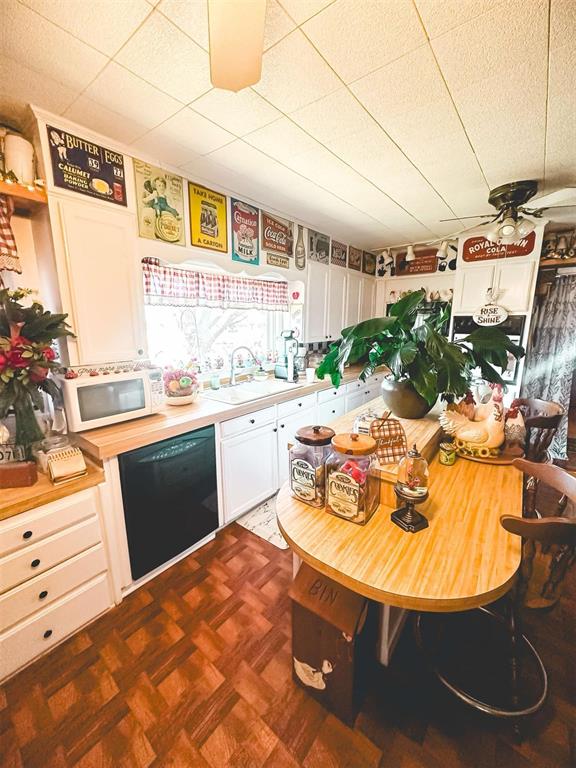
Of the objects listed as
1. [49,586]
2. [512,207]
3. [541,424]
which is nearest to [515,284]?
[512,207]

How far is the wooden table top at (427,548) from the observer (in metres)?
0.76

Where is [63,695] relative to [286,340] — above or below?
below

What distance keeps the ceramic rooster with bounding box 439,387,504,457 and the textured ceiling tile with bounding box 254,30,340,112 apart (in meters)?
1.60

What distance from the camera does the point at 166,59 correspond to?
46.9 inches

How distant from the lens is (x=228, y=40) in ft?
2.41

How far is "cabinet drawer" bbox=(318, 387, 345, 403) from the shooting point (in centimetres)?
306

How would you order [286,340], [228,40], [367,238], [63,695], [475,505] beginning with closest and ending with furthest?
[228,40] → [475,505] → [63,695] → [286,340] → [367,238]

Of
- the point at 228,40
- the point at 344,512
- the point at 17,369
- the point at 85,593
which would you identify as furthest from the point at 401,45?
the point at 85,593

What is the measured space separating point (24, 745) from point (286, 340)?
272cm

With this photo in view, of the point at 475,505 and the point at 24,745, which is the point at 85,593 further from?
the point at 475,505

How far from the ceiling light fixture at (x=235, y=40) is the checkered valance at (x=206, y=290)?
150cm

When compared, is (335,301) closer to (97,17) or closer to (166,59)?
(166,59)

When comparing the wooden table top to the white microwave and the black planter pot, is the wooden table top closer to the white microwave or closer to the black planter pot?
the black planter pot

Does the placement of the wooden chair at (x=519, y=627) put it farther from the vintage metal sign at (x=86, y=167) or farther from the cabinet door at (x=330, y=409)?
the vintage metal sign at (x=86, y=167)
